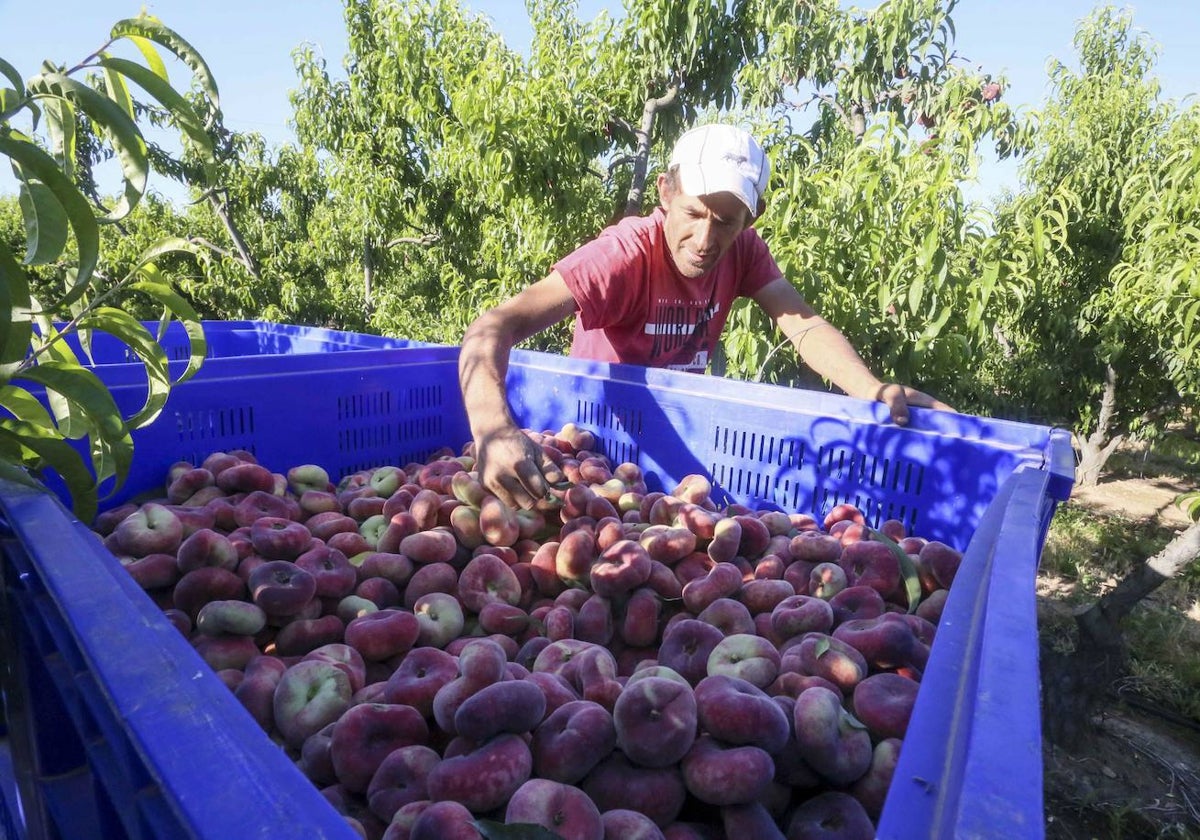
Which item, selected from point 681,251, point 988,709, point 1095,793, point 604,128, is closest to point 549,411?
point 681,251

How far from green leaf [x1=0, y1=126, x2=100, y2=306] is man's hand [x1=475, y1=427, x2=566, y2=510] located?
28.3 inches

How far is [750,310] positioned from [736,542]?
1.82m

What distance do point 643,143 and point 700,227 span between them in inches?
172

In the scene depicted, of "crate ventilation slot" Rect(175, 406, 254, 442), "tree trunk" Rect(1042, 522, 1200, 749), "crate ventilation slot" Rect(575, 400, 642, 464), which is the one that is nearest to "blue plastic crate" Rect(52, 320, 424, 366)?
"crate ventilation slot" Rect(175, 406, 254, 442)

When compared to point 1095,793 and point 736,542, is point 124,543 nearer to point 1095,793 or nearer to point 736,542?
point 736,542

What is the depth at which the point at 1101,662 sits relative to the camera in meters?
2.82

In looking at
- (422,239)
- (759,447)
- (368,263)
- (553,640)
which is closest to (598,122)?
(422,239)

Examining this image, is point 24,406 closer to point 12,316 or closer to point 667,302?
point 12,316

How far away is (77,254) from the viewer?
38.9 inches

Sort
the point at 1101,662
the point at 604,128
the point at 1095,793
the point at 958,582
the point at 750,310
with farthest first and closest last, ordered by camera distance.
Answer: the point at 604,128 < the point at 750,310 < the point at 1101,662 < the point at 1095,793 < the point at 958,582

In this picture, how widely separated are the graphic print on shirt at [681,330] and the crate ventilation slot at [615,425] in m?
0.28

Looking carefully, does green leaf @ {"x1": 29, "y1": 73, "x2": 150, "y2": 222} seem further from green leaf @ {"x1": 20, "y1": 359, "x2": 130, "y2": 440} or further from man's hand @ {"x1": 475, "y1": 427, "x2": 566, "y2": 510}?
man's hand @ {"x1": 475, "y1": 427, "x2": 566, "y2": 510}

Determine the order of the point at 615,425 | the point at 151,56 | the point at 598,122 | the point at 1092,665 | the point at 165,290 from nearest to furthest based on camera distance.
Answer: the point at 151,56 < the point at 165,290 < the point at 615,425 < the point at 1092,665 < the point at 598,122

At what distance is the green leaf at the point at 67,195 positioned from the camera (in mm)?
833
